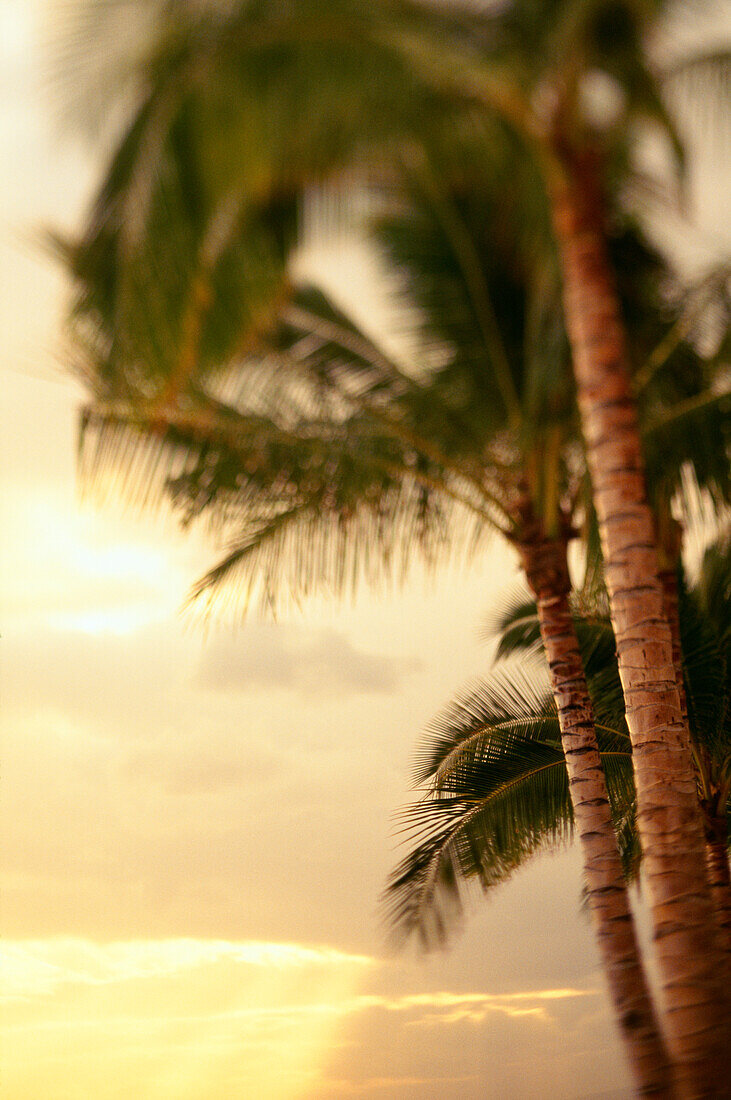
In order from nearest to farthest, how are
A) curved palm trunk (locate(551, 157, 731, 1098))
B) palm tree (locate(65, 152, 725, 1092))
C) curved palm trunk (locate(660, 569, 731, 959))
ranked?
curved palm trunk (locate(551, 157, 731, 1098)) < palm tree (locate(65, 152, 725, 1092)) < curved palm trunk (locate(660, 569, 731, 959))

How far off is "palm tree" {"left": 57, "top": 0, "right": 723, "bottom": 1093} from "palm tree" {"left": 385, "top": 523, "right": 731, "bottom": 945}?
4.77 metres

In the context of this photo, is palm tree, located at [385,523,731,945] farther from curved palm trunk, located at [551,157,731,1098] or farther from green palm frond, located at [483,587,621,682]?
curved palm trunk, located at [551,157,731,1098]

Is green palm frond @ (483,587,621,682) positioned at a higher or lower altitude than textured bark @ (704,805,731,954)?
higher

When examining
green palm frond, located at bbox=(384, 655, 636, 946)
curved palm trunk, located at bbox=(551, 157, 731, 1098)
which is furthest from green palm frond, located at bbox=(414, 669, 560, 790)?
curved palm trunk, located at bbox=(551, 157, 731, 1098)

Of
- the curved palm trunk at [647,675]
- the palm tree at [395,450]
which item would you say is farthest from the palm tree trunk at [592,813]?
the curved palm trunk at [647,675]

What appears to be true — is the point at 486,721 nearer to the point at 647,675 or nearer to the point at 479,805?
the point at 479,805

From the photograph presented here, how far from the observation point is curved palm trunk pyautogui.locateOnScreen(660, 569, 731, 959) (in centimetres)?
974

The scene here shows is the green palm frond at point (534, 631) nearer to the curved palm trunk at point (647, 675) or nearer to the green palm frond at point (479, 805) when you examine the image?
the green palm frond at point (479, 805)

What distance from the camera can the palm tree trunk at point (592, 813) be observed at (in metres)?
5.52

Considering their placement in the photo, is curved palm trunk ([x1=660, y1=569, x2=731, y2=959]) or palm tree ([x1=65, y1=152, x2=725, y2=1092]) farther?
curved palm trunk ([x1=660, y1=569, x2=731, y2=959])

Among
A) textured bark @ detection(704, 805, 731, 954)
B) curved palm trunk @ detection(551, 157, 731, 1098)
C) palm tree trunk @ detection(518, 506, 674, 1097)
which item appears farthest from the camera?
textured bark @ detection(704, 805, 731, 954)

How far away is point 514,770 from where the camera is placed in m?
10.4

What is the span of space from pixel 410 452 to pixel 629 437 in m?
3.70

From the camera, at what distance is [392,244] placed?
8.86 metres
